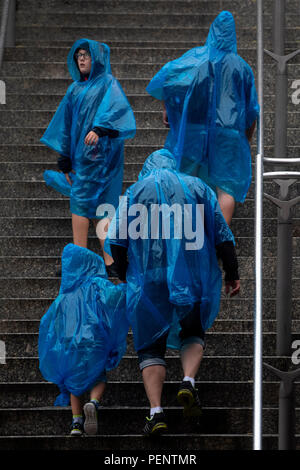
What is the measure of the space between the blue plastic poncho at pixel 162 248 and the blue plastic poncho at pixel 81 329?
20cm

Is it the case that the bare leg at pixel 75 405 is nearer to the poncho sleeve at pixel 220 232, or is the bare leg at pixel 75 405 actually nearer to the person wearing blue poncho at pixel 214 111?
the poncho sleeve at pixel 220 232

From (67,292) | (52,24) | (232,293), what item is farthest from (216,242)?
(52,24)

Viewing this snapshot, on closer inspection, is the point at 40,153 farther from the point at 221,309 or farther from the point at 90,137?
the point at 221,309

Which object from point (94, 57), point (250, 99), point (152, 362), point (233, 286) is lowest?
point (152, 362)

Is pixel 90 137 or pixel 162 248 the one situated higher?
pixel 90 137

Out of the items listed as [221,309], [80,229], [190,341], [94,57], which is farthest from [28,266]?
[190,341]

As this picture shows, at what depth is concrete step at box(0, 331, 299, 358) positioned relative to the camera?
618 cm

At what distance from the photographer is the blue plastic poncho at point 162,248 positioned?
5375 millimetres

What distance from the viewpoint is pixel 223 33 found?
6.78 m

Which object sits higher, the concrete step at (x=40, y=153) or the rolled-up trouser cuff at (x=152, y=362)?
the concrete step at (x=40, y=153)

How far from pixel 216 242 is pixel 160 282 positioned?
0.38 meters

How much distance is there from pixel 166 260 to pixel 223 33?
202cm

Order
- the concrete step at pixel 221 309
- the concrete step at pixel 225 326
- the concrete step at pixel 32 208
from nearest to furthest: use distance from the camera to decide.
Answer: the concrete step at pixel 225 326, the concrete step at pixel 221 309, the concrete step at pixel 32 208

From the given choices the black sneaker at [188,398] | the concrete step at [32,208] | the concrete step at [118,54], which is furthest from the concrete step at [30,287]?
the concrete step at [118,54]
